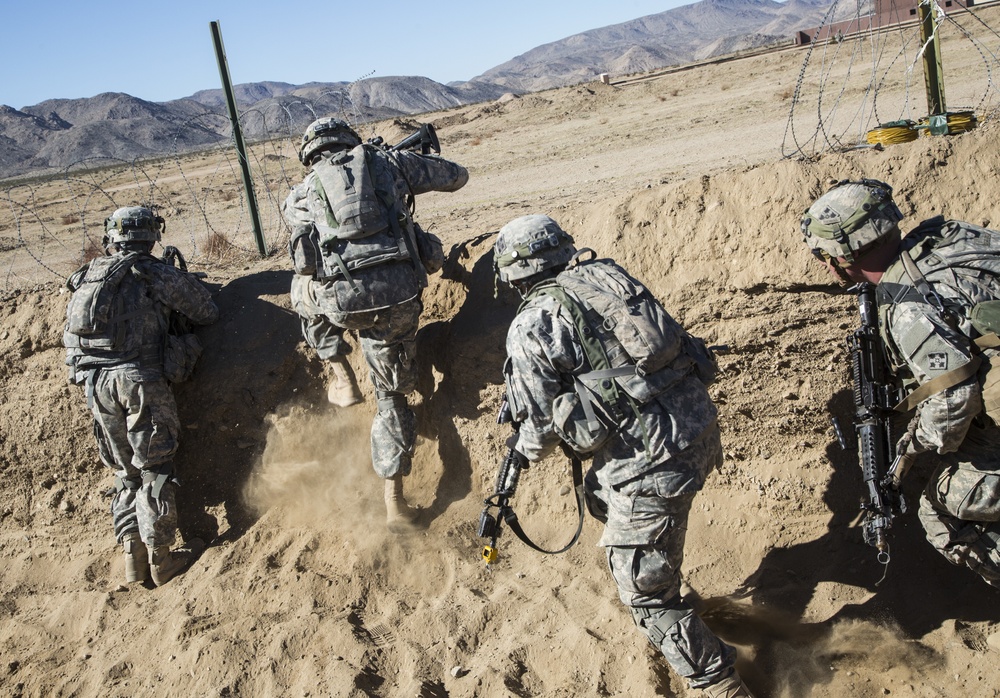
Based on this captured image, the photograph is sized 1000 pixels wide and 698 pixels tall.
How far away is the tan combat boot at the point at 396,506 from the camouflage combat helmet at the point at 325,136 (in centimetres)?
212

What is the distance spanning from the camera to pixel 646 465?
132 inches

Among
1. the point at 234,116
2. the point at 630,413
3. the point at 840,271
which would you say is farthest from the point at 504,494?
the point at 234,116

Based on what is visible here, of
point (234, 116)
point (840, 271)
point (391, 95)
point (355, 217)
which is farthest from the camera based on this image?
point (391, 95)

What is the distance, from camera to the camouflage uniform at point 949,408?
10.1 ft

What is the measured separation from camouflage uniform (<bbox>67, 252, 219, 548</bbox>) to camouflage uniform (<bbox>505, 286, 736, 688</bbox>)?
3.00 m

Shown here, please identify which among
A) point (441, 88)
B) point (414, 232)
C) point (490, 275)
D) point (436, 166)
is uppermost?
point (441, 88)

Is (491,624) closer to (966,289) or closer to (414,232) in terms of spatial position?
(414,232)

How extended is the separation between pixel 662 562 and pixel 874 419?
3.83 ft

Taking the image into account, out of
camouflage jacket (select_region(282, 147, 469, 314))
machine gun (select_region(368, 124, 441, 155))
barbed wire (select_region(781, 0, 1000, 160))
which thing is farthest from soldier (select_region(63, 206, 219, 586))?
barbed wire (select_region(781, 0, 1000, 160))

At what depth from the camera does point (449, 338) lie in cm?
555

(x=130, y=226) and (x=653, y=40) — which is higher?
(x=653, y=40)

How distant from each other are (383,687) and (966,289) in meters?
3.29


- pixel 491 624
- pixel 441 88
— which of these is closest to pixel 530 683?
pixel 491 624

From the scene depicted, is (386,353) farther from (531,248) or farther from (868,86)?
(868,86)
